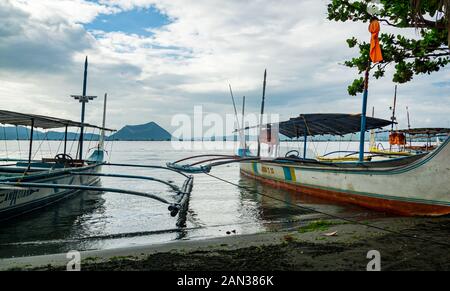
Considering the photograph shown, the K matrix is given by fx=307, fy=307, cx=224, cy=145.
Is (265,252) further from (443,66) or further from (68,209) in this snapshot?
(68,209)

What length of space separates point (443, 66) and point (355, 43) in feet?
7.71

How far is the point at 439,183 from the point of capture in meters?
7.84

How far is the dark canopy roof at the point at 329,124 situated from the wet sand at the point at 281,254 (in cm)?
902

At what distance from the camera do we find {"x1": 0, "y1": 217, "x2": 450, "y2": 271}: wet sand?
4094 mm

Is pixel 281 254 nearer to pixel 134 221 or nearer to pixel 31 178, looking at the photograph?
pixel 134 221

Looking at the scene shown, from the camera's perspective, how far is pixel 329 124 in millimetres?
16859

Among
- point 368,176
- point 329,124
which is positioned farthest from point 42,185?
point 329,124

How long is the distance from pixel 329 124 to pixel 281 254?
1342cm

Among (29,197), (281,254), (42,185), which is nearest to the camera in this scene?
(281,254)
